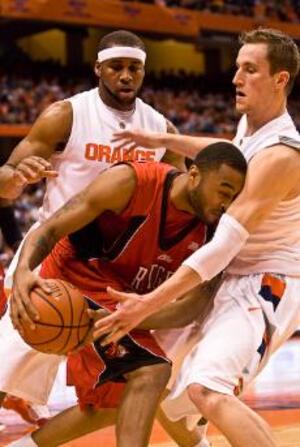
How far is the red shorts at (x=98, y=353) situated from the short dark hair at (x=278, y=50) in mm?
1162

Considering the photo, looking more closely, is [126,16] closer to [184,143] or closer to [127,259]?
[184,143]

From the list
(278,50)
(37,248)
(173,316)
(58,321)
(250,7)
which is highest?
(278,50)

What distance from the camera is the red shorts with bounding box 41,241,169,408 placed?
3.87m

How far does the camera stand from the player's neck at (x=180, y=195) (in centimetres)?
375

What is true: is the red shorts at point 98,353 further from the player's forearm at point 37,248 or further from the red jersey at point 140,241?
the player's forearm at point 37,248

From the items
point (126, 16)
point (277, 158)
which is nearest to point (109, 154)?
point (277, 158)

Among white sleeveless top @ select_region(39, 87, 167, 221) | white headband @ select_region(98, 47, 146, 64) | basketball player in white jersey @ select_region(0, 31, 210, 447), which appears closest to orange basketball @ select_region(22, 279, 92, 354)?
basketball player in white jersey @ select_region(0, 31, 210, 447)

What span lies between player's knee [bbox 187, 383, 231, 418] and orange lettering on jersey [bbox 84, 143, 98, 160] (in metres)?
1.56

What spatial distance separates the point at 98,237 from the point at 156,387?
2.29 feet

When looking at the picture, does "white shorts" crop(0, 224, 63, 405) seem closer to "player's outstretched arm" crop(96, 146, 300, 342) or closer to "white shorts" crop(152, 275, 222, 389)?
"white shorts" crop(152, 275, 222, 389)

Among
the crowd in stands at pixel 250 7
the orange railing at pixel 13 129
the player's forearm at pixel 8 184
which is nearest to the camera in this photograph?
the player's forearm at pixel 8 184

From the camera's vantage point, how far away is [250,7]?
2450cm

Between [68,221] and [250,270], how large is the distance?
0.81 meters

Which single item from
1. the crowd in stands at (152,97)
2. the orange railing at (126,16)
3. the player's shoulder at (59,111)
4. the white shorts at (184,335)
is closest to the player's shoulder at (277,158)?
the white shorts at (184,335)
